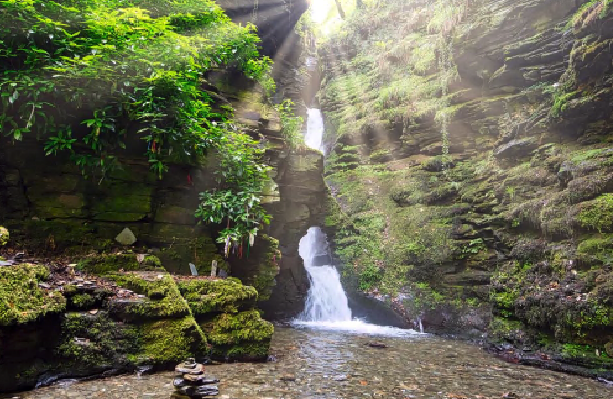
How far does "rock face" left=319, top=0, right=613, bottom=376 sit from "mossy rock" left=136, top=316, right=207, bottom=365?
7255mm

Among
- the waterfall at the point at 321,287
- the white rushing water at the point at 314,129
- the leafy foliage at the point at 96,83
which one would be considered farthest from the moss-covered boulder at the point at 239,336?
the white rushing water at the point at 314,129

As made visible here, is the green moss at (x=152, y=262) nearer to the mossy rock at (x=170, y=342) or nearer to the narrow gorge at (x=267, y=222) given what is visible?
the narrow gorge at (x=267, y=222)

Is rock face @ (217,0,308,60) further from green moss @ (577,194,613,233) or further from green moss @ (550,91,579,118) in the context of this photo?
green moss @ (577,194,613,233)

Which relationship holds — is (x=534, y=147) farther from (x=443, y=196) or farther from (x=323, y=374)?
(x=323, y=374)

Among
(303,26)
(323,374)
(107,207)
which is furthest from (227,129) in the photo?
(303,26)

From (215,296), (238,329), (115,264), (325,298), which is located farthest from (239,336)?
(325,298)

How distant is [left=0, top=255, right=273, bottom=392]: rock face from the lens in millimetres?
3795

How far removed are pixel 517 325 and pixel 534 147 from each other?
18.7ft

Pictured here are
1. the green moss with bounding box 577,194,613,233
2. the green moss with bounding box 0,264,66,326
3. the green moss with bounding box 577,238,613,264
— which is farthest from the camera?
the green moss with bounding box 577,194,613,233

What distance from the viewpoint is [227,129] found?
8.56 metres

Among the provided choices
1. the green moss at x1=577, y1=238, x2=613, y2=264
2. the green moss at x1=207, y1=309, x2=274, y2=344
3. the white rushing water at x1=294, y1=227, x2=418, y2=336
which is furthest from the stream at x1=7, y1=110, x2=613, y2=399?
the green moss at x1=577, y1=238, x2=613, y2=264

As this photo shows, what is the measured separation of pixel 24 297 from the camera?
390cm

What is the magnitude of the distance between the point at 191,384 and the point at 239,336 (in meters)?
2.07

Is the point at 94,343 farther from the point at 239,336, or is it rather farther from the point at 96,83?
the point at 96,83
